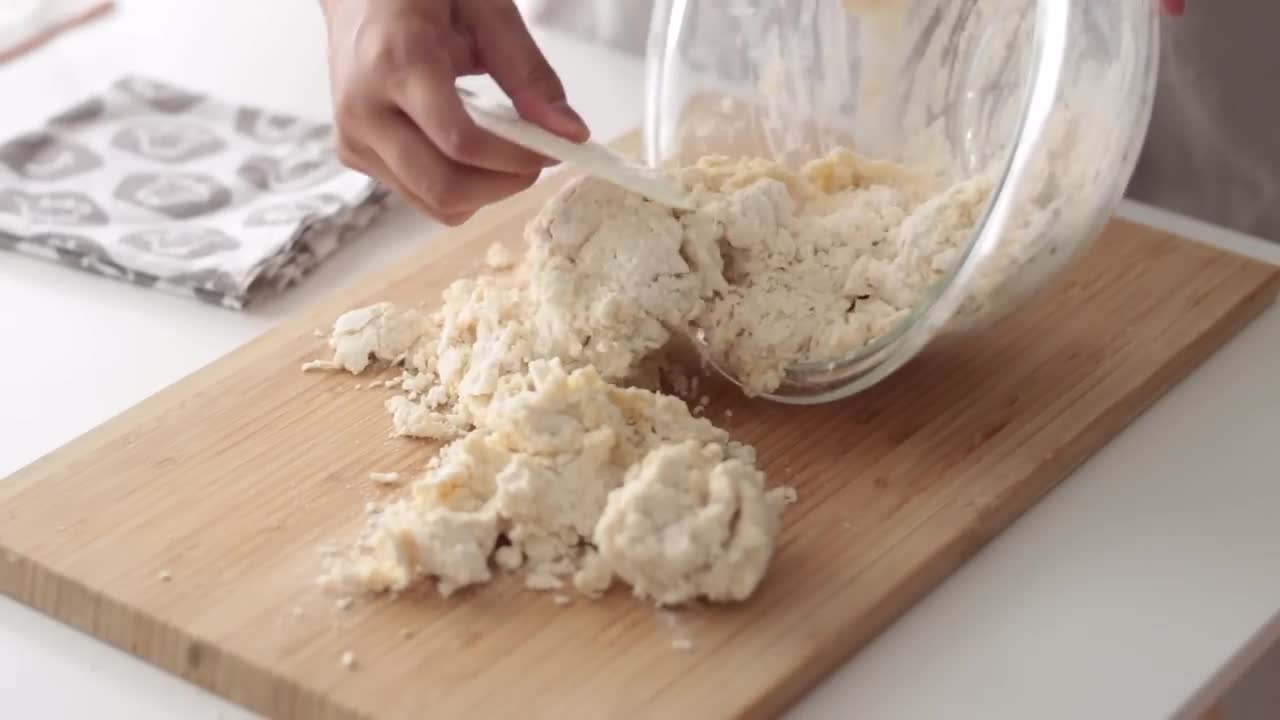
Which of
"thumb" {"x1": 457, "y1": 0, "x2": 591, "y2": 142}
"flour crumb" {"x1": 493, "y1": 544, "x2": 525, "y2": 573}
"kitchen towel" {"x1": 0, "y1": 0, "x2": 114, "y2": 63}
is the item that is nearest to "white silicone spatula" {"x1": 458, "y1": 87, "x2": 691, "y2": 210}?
"thumb" {"x1": 457, "y1": 0, "x2": 591, "y2": 142}

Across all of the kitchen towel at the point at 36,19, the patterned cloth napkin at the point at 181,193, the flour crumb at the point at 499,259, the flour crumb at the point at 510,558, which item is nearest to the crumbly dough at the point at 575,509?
the flour crumb at the point at 510,558

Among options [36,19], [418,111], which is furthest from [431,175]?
[36,19]

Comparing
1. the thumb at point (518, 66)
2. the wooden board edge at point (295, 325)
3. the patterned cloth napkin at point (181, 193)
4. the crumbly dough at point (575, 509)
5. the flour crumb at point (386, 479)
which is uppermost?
the thumb at point (518, 66)

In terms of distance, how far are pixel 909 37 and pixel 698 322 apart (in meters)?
0.27

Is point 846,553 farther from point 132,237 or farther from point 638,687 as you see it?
point 132,237

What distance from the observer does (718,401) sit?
119cm

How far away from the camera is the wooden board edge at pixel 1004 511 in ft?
3.09

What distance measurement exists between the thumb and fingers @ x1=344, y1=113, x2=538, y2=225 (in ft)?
0.16

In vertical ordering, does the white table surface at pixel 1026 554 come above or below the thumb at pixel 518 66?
below

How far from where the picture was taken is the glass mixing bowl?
3.31 ft

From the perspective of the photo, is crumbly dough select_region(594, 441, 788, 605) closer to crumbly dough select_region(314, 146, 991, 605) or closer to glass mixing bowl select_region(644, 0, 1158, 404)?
crumbly dough select_region(314, 146, 991, 605)

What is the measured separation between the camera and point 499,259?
4.35ft

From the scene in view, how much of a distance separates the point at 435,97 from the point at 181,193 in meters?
0.51

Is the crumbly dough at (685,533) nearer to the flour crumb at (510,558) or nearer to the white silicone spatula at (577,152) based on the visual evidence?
the flour crumb at (510,558)
